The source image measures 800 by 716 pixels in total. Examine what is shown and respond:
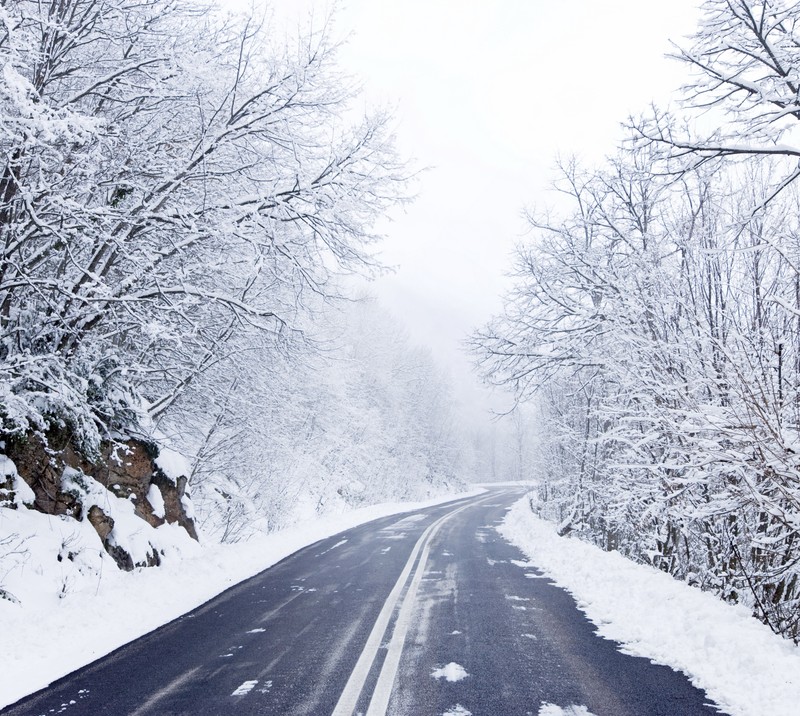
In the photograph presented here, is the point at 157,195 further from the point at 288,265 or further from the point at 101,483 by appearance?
the point at 101,483

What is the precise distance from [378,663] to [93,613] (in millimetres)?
3768

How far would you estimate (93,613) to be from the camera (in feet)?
22.5

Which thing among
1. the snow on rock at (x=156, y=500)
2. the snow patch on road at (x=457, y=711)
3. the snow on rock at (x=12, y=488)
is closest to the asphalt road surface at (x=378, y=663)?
the snow patch on road at (x=457, y=711)

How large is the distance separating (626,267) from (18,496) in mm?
9621

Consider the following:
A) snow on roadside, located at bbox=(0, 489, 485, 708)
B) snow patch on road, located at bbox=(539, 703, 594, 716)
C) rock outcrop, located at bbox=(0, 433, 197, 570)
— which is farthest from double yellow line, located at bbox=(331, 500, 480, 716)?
rock outcrop, located at bbox=(0, 433, 197, 570)

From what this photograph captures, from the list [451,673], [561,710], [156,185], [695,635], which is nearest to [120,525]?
[156,185]

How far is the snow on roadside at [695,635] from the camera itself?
173 inches

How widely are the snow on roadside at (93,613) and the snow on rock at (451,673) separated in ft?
10.8

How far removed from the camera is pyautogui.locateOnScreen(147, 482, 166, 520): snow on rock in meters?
10.6

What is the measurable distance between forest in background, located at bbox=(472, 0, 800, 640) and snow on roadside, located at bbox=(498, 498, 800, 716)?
0.53 metres

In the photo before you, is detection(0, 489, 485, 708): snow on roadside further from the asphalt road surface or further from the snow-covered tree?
the snow-covered tree

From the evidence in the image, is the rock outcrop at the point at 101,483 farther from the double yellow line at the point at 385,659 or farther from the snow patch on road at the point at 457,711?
the snow patch on road at the point at 457,711

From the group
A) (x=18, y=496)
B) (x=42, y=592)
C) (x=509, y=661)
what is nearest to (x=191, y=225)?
(x=18, y=496)

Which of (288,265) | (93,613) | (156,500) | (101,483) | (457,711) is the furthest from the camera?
(288,265)
